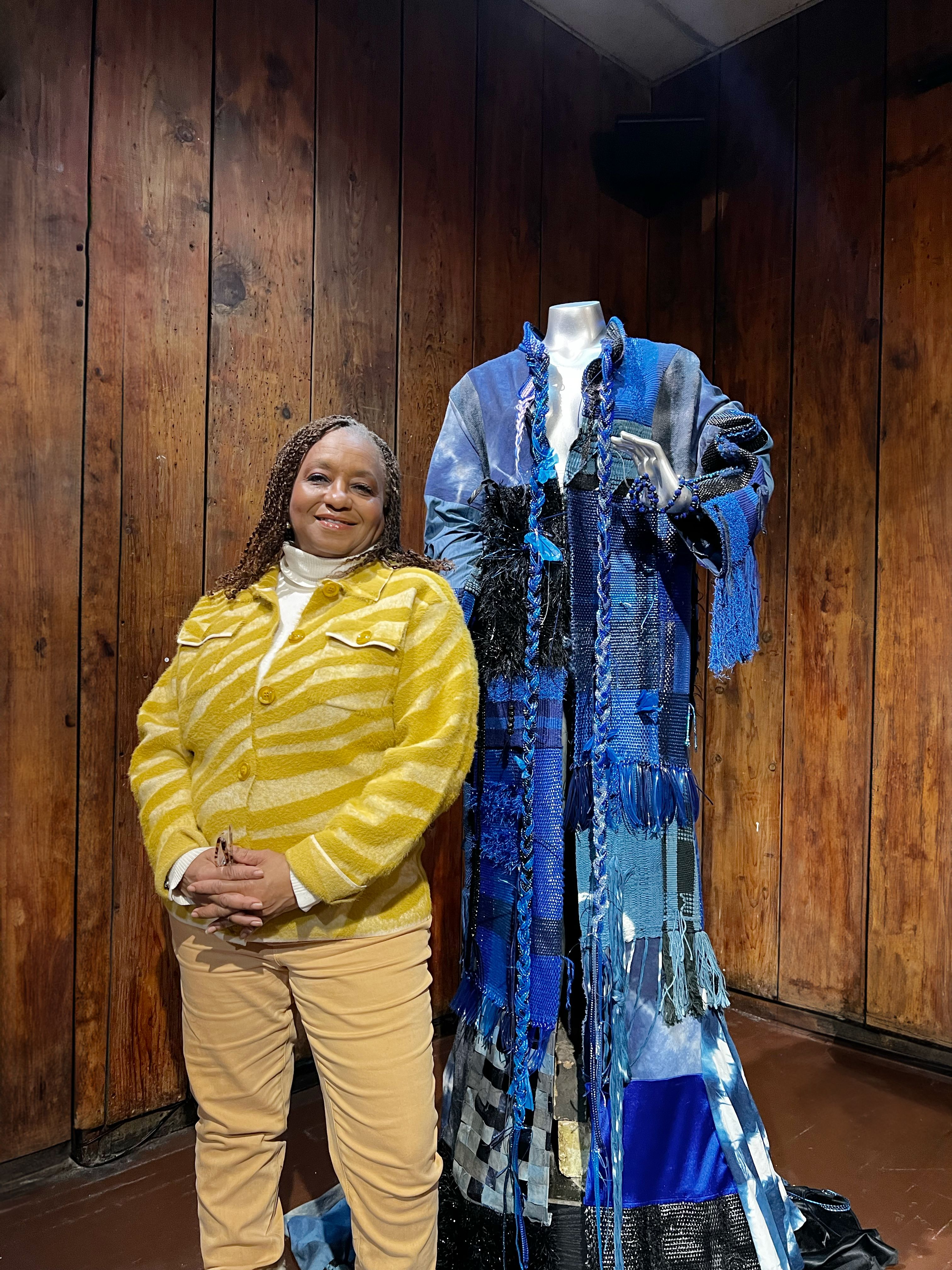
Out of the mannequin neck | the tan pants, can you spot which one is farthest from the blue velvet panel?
the mannequin neck

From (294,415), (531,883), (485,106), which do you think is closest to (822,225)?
(485,106)

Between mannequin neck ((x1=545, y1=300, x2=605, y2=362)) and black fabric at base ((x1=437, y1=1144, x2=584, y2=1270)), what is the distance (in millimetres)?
1310

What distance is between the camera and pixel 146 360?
190 cm

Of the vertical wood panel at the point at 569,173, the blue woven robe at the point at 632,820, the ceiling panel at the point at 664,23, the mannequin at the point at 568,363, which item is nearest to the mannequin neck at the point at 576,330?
the mannequin at the point at 568,363

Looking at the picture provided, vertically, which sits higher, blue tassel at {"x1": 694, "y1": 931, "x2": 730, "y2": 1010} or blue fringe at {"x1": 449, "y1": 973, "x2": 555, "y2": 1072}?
blue tassel at {"x1": 694, "y1": 931, "x2": 730, "y2": 1010}

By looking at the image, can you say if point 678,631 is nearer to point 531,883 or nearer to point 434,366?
point 531,883

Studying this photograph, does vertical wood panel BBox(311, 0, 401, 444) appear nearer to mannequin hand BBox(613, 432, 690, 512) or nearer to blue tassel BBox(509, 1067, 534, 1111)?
mannequin hand BBox(613, 432, 690, 512)

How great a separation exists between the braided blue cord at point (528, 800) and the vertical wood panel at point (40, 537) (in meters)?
0.95

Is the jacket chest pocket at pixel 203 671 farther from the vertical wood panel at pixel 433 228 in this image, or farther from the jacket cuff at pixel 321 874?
the vertical wood panel at pixel 433 228

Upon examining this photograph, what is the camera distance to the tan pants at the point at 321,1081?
119 centimetres

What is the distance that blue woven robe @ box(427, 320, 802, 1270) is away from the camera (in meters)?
1.34

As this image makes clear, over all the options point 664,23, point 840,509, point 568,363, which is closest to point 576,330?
point 568,363

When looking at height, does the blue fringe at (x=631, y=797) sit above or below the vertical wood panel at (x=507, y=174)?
below

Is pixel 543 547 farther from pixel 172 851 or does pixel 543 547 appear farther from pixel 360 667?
pixel 172 851
